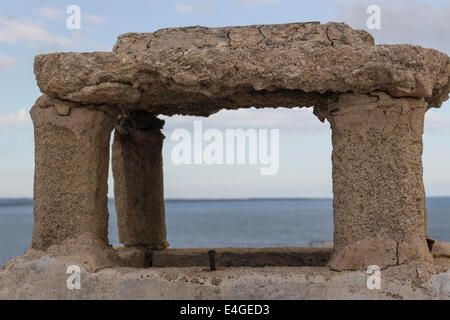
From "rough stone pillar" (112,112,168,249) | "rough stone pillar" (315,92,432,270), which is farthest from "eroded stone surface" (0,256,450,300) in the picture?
"rough stone pillar" (112,112,168,249)

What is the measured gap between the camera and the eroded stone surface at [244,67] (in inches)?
183

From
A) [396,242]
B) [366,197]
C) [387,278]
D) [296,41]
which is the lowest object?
[387,278]

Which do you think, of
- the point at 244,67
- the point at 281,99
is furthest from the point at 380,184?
the point at 244,67

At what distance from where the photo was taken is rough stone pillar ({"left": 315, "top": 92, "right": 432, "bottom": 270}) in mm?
4625

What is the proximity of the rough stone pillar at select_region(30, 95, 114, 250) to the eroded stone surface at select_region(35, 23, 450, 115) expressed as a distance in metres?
0.18

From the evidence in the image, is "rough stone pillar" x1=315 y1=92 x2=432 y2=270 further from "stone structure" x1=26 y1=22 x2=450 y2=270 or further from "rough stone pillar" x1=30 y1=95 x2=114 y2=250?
"rough stone pillar" x1=30 y1=95 x2=114 y2=250

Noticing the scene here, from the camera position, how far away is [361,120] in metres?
4.76

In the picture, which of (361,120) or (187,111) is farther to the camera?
(187,111)

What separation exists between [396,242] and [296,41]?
195cm

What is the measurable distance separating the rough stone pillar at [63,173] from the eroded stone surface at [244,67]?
0.59 feet

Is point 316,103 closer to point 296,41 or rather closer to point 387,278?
point 296,41

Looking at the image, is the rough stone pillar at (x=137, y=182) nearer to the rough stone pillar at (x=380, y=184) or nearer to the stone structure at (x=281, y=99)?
the stone structure at (x=281, y=99)
